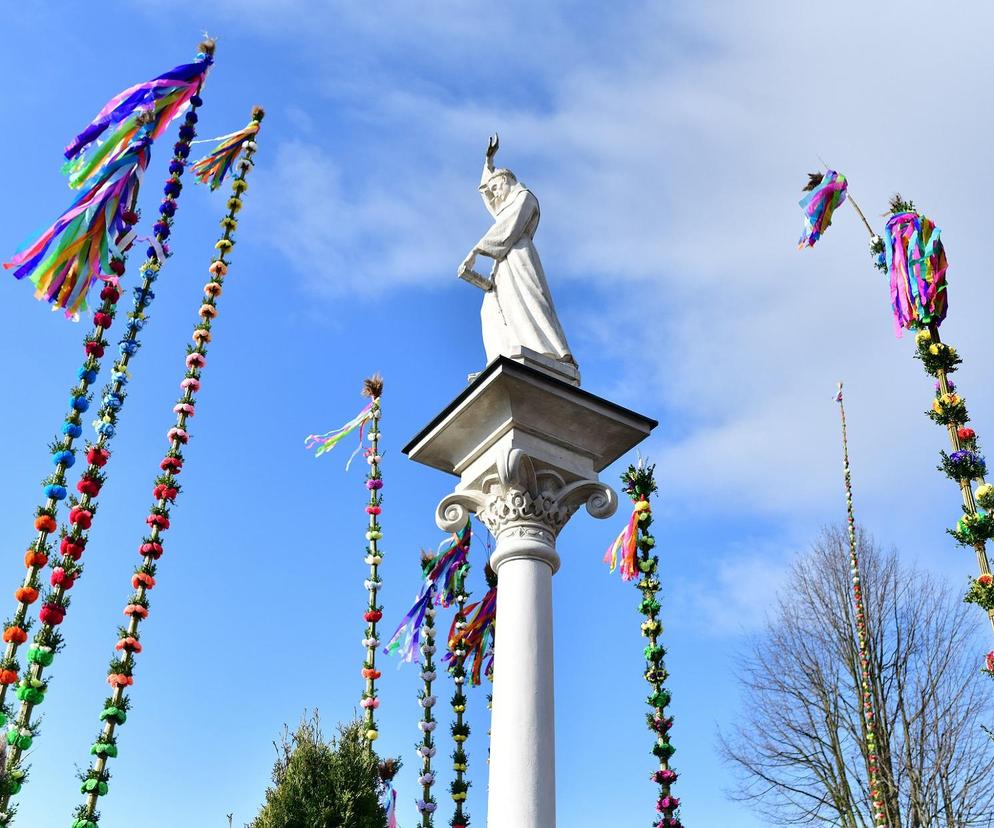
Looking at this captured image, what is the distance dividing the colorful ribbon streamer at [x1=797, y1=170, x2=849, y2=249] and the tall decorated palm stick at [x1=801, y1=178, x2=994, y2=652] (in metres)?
0.63

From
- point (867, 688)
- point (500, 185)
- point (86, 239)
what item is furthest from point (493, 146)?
point (867, 688)

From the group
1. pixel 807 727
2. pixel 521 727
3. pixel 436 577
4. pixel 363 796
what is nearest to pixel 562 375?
pixel 521 727

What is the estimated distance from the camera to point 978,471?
14.1 metres

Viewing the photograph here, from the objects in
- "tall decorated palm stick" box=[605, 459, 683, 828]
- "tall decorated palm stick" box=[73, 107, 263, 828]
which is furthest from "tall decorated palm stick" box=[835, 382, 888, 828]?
"tall decorated palm stick" box=[73, 107, 263, 828]

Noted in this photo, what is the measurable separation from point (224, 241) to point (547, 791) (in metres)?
11.0

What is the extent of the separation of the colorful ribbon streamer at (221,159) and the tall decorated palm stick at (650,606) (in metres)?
8.13

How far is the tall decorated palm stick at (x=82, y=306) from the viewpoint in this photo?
11109 millimetres

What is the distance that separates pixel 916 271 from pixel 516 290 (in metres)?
8.81

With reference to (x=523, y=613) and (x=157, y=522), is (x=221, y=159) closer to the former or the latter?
(x=157, y=522)

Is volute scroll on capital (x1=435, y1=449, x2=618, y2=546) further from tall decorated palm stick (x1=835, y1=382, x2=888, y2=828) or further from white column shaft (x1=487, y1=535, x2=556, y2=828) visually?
tall decorated palm stick (x1=835, y1=382, x2=888, y2=828)

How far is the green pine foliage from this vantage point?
1309cm

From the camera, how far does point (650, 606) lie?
16703 millimetres

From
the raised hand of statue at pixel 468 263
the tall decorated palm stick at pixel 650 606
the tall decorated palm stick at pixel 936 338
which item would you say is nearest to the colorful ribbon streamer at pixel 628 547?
the tall decorated palm stick at pixel 650 606

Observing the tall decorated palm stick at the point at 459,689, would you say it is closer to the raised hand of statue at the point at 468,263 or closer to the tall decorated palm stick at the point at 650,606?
the tall decorated palm stick at the point at 650,606
